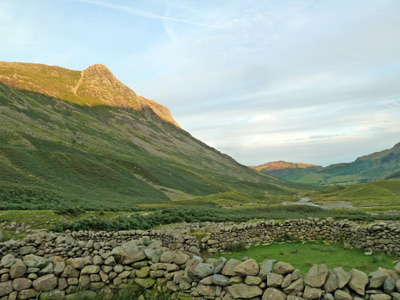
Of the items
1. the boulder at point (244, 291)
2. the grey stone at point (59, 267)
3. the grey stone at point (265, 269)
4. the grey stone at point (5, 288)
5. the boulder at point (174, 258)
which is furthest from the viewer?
the boulder at point (174, 258)

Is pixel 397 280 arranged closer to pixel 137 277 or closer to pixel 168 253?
pixel 168 253

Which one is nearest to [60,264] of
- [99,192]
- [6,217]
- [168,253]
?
[168,253]

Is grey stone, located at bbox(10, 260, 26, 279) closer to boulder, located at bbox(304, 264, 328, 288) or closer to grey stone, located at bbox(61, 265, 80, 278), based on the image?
grey stone, located at bbox(61, 265, 80, 278)

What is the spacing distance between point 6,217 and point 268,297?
2253 centimetres

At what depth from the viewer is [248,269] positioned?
6500 millimetres

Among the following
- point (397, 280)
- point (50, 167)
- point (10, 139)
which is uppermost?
point (10, 139)

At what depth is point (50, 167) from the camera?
69.4 m

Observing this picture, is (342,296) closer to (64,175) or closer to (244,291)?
(244,291)

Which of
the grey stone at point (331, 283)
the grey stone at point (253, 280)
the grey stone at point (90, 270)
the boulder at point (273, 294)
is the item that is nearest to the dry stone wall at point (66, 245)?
the grey stone at point (90, 270)

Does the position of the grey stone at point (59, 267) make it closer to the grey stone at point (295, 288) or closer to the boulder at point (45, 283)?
the boulder at point (45, 283)

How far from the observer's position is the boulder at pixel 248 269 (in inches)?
255

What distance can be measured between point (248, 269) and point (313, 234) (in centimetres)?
1567

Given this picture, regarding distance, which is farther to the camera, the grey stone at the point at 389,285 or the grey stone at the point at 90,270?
the grey stone at the point at 90,270

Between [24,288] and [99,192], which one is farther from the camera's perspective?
[99,192]
